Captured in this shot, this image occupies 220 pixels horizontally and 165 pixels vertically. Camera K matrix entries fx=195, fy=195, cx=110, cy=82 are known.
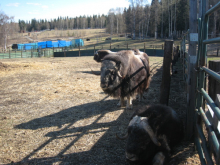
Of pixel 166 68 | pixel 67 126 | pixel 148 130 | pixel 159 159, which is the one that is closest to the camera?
pixel 159 159

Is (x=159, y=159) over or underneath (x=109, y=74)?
underneath

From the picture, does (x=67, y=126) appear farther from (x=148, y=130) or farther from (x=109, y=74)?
(x=148, y=130)

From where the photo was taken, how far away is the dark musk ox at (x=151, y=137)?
114 inches

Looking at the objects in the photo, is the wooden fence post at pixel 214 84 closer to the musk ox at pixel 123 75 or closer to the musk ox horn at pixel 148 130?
the musk ox horn at pixel 148 130

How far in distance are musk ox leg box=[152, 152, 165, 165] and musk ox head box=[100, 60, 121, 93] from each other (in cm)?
271

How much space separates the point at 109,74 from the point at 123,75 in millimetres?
479

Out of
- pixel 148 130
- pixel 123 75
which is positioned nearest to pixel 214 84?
pixel 148 130

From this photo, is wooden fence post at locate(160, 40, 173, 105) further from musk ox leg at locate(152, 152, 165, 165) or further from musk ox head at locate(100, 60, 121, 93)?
musk ox leg at locate(152, 152, 165, 165)

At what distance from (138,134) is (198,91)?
1.18m

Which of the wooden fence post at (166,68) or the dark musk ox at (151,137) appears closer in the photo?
the dark musk ox at (151,137)

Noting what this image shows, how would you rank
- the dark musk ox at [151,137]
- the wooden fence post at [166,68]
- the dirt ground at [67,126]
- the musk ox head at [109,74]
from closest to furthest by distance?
the dark musk ox at [151,137] < the dirt ground at [67,126] < the wooden fence post at [166,68] < the musk ox head at [109,74]

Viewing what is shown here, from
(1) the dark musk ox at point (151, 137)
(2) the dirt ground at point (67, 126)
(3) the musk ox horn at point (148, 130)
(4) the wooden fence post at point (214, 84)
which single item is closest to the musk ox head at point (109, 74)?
(2) the dirt ground at point (67, 126)

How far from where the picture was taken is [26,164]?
3.34 meters

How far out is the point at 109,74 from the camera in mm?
5383
